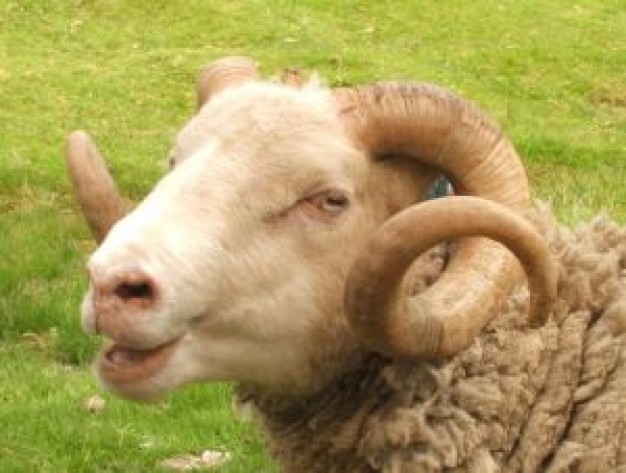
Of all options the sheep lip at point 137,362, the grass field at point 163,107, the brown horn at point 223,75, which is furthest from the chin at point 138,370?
the grass field at point 163,107

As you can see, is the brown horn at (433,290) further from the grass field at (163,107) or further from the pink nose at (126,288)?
the grass field at (163,107)

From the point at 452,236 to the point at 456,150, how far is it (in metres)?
0.48

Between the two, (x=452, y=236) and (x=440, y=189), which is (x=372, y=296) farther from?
(x=440, y=189)

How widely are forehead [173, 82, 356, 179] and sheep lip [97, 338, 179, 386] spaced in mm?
589

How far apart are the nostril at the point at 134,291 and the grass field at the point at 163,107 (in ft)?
9.60

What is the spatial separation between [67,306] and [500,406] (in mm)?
4526

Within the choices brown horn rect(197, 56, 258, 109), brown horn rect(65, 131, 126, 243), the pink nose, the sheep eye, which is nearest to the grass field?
brown horn rect(65, 131, 126, 243)

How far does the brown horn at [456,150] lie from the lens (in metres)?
4.19

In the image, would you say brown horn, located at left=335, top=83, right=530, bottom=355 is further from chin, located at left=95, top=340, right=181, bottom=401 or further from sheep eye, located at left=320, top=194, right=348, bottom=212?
chin, located at left=95, top=340, right=181, bottom=401

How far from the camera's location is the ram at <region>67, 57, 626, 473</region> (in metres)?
3.92

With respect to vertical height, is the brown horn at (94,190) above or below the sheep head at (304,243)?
below

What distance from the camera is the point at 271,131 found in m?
4.20

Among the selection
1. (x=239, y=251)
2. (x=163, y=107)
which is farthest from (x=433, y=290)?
(x=163, y=107)

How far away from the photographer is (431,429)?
426 centimetres
